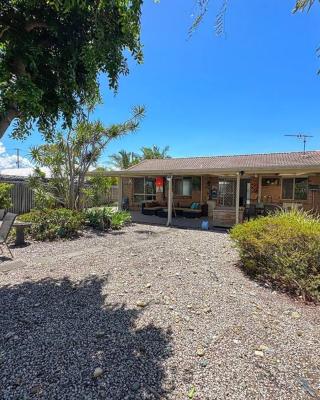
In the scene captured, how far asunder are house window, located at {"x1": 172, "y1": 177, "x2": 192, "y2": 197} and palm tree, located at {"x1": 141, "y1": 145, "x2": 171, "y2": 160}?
16275 millimetres

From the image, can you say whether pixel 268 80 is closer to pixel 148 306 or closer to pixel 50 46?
pixel 50 46

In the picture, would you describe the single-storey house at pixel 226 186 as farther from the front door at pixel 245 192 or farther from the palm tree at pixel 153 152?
the palm tree at pixel 153 152

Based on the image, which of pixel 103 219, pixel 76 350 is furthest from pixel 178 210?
pixel 76 350

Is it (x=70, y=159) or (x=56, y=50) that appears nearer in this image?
(x=56, y=50)

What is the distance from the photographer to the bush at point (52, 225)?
30.0ft

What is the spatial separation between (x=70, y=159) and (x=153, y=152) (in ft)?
75.5

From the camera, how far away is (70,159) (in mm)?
11930

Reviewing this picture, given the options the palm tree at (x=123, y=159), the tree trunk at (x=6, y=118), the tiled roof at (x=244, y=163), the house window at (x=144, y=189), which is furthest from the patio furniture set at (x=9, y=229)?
the palm tree at (x=123, y=159)

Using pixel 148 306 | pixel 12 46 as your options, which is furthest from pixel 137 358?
pixel 12 46

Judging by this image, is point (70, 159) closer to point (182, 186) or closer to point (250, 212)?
point (182, 186)

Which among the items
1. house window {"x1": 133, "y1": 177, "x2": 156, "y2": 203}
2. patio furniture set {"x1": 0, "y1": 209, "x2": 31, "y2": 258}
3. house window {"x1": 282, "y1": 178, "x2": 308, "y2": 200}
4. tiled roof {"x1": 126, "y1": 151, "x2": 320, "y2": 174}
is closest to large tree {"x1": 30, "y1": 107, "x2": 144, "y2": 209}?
tiled roof {"x1": 126, "y1": 151, "x2": 320, "y2": 174}

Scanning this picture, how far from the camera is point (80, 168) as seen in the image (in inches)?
479

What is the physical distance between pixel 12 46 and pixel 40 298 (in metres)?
3.58

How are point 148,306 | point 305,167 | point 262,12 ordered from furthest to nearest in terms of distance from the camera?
point 305,167 < point 148,306 < point 262,12
